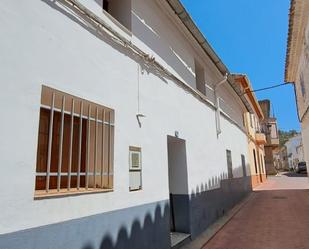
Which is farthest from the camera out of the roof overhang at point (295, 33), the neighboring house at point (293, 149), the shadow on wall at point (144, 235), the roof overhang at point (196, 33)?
the neighboring house at point (293, 149)

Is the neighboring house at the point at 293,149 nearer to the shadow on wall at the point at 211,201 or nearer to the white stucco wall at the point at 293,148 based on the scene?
the white stucco wall at the point at 293,148

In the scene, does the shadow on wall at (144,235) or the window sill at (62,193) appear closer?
the window sill at (62,193)

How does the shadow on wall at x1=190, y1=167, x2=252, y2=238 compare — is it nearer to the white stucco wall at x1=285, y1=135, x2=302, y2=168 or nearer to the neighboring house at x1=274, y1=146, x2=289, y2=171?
the white stucco wall at x1=285, y1=135, x2=302, y2=168

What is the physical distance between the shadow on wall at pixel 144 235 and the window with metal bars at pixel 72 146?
2.25 ft

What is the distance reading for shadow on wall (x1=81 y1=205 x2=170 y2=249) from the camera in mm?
3646

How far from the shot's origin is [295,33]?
9.75 m

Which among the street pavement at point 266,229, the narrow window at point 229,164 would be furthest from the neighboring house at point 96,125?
the narrow window at point 229,164

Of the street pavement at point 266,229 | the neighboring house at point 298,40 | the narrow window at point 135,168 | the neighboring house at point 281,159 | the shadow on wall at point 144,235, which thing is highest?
the neighboring house at point 298,40

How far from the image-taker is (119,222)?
3.91 m

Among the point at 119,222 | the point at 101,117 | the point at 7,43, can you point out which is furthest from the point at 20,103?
the point at 119,222

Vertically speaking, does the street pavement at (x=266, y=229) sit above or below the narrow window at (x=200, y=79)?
below

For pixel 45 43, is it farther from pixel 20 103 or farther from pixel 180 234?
pixel 180 234

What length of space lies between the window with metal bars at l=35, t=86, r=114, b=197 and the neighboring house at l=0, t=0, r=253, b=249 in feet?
0.05

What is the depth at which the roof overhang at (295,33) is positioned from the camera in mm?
7991
